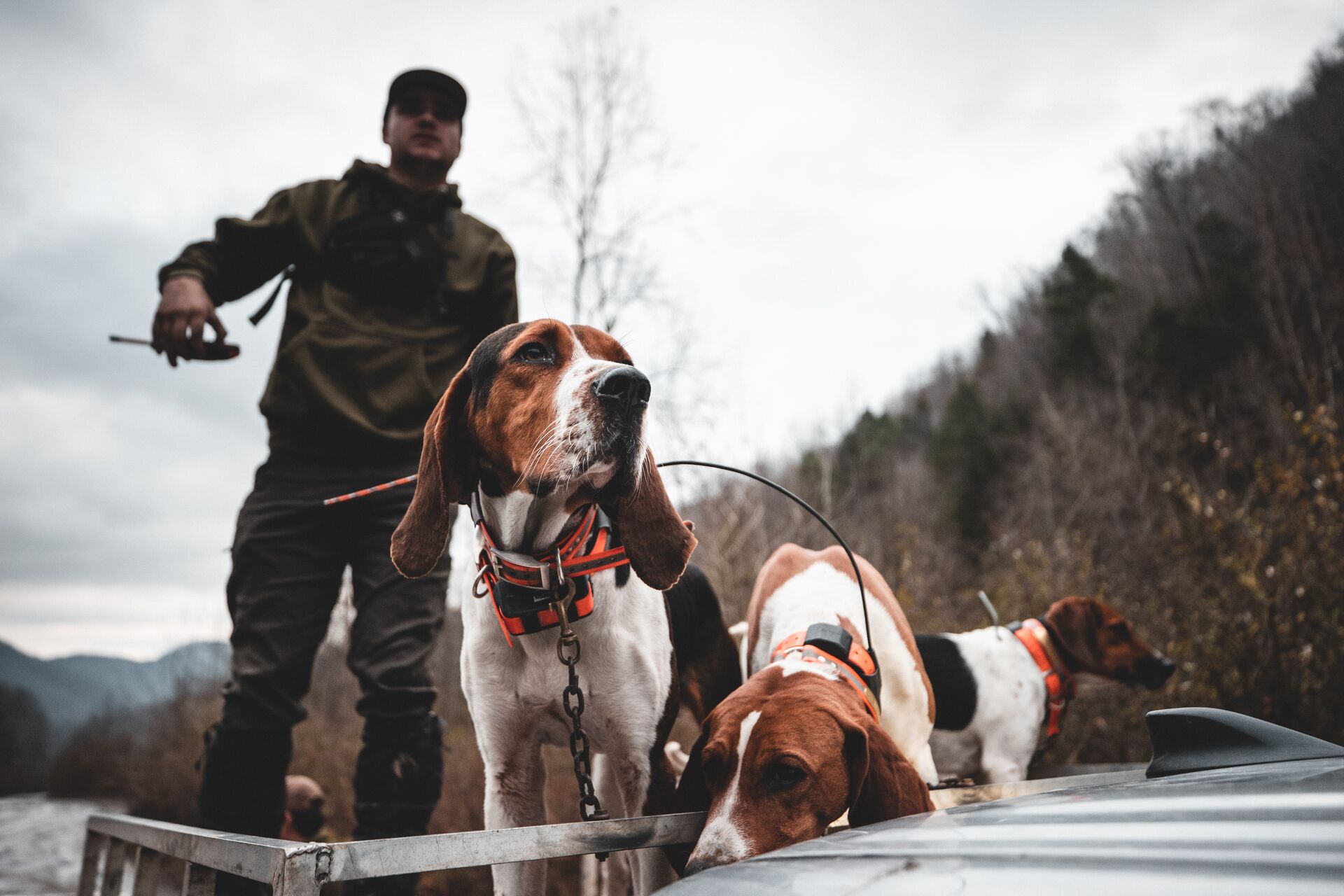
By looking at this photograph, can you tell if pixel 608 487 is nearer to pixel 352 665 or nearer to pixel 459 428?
pixel 459 428

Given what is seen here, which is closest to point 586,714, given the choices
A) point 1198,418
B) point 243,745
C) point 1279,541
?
point 243,745

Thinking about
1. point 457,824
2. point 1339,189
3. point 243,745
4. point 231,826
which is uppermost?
point 1339,189

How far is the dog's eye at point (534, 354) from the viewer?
2512 millimetres

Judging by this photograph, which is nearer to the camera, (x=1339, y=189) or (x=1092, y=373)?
(x=1339, y=189)

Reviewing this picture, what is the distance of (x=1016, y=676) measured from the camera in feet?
17.6

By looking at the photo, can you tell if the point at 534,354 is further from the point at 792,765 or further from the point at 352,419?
the point at 792,765

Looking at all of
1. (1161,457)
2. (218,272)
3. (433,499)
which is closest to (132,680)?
(218,272)

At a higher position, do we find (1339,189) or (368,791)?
(1339,189)

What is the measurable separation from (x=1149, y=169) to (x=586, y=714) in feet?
143

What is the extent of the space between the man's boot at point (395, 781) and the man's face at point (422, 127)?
Result: 7.17 ft

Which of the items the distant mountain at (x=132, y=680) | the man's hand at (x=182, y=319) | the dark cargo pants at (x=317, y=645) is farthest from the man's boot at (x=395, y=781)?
the distant mountain at (x=132, y=680)

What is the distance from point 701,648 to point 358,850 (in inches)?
77.9

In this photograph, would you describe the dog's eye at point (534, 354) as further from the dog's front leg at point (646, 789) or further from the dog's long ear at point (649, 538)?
the dog's front leg at point (646, 789)

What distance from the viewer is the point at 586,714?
8.46 feet
